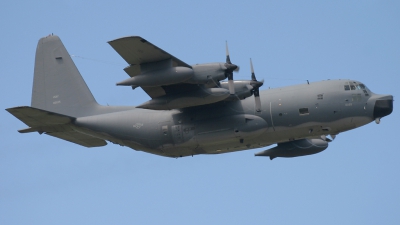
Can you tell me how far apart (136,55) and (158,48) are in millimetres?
918

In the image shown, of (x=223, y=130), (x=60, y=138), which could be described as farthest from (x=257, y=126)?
(x=60, y=138)

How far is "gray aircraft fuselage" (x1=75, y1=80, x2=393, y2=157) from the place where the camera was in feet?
84.9

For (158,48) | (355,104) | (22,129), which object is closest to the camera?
(158,48)

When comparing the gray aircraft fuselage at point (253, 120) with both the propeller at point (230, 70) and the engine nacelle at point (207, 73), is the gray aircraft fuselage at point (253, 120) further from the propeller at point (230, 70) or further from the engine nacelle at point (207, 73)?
the engine nacelle at point (207, 73)

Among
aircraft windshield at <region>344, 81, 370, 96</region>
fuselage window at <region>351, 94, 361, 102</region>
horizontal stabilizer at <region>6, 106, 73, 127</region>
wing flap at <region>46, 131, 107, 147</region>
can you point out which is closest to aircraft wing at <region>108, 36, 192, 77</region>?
horizontal stabilizer at <region>6, 106, 73, 127</region>

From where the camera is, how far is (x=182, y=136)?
26766 millimetres

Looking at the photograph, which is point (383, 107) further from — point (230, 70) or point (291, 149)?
point (230, 70)

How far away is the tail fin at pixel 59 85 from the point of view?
2948 centimetres

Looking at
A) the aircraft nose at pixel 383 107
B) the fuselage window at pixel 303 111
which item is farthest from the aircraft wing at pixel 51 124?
the aircraft nose at pixel 383 107

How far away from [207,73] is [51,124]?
7.04m

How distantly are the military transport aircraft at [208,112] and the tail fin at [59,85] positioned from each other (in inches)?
57.8

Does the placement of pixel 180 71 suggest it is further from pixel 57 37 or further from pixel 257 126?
pixel 57 37

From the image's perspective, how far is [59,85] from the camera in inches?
1174

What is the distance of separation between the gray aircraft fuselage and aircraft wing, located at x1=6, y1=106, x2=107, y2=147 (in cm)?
177
